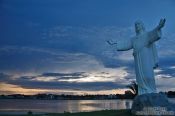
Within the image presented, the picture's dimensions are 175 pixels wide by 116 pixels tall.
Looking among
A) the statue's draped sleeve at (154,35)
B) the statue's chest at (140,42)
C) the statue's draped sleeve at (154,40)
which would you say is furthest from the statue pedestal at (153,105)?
the statue's draped sleeve at (154,35)

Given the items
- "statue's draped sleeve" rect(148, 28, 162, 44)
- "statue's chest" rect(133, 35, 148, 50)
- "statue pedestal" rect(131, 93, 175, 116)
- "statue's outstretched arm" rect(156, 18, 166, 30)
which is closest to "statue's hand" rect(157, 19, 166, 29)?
"statue's outstretched arm" rect(156, 18, 166, 30)

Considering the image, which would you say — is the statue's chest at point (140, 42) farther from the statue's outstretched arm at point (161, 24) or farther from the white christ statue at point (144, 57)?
the statue's outstretched arm at point (161, 24)

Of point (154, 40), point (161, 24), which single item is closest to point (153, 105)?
point (154, 40)

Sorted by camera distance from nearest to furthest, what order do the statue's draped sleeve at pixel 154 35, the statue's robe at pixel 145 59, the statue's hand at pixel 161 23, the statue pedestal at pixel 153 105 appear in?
the statue's hand at pixel 161 23 < the statue pedestal at pixel 153 105 < the statue's draped sleeve at pixel 154 35 < the statue's robe at pixel 145 59

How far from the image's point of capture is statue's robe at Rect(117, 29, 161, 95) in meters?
20.1

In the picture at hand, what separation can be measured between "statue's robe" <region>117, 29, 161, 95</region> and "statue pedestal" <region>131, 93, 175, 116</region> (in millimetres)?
633

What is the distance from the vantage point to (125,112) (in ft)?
68.5

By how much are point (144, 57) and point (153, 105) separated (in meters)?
2.62

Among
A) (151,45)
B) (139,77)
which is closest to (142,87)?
(139,77)

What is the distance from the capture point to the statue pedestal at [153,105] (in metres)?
19.0

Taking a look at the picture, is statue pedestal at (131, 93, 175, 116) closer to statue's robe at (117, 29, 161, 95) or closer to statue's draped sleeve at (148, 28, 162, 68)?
statue's robe at (117, 29, 161, 95)

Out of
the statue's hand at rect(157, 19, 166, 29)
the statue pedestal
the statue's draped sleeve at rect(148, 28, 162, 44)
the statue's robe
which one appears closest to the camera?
the statue's hand at rect(157, 19, 166, 29)

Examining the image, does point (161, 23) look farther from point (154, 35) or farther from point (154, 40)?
point (154, 40)

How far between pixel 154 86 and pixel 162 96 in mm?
765
